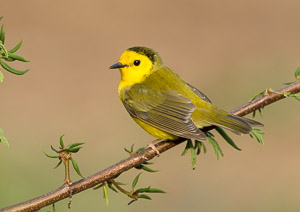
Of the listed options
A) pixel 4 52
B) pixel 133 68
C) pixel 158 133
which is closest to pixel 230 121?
pixel 158 133

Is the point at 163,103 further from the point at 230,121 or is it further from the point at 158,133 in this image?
the point at 230,121

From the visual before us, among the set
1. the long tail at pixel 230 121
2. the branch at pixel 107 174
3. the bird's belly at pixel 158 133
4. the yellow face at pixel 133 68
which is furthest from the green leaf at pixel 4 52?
the yellow face at pixel 133 68

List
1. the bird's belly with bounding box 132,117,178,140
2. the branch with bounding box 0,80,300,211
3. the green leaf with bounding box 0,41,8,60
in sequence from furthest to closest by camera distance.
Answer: the bird's belly with bounding box 132,117,178,140 → the branch with bounding box 0,80,300,211 → the green leaf with bounding box 0,41,8,60

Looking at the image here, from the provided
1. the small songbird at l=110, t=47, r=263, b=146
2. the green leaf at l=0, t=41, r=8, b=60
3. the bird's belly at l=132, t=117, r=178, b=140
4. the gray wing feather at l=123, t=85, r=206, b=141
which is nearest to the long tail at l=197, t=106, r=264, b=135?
the small songbird at l=110, t=47, r=263, b=146

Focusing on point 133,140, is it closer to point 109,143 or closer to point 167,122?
point 109,143

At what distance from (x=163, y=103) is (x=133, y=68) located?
0.61 metres

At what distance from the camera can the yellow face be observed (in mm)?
4855

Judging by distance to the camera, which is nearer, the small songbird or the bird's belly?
the small songbird

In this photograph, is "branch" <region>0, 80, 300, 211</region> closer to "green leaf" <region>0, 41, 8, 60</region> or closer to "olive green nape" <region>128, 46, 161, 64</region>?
"green leaf" <region>0, 41, 8, 60</region>

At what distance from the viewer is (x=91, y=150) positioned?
1002cm

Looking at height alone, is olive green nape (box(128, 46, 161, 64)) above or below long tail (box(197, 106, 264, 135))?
above

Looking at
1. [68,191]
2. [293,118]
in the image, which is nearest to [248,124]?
[68,191]

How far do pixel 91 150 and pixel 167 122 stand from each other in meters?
6.06

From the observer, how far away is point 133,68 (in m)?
4.88
